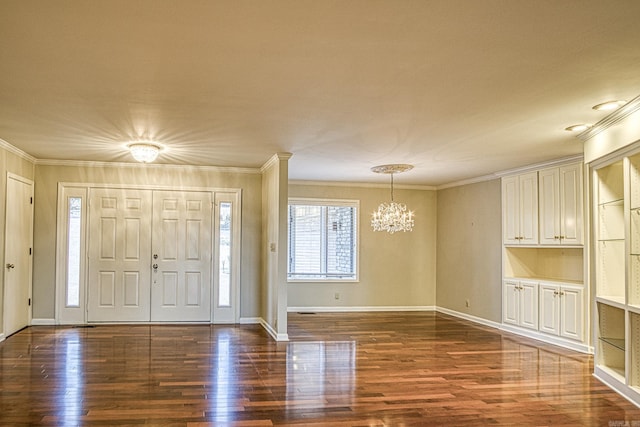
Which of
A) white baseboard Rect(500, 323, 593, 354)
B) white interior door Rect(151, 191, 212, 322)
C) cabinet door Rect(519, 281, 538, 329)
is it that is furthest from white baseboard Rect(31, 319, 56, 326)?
cabinet door Rect(519, 281, 538, 329)

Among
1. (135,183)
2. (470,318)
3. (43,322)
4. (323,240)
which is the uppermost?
(135,183)

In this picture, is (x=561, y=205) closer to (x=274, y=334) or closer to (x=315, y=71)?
(x=274, y=334)

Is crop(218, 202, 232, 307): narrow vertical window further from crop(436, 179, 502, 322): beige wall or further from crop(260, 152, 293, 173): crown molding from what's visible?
crop(436, 179, 502, 322): beige wall

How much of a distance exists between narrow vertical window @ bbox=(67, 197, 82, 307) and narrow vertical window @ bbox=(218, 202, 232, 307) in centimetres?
205

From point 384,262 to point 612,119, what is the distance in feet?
19.2

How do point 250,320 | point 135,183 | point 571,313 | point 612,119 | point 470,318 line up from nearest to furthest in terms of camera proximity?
point 612,119
point 571,313
point 135,183
point 250,320
point 470,318

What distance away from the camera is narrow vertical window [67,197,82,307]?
7.84m

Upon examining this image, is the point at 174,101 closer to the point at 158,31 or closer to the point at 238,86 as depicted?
the point at 238,86

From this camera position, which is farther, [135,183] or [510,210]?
[135,183]

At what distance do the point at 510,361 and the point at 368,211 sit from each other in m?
4.74

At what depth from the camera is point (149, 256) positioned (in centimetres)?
805

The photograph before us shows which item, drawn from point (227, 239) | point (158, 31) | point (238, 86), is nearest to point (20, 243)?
point (227, 239)

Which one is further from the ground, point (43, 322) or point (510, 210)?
point (510, 210)

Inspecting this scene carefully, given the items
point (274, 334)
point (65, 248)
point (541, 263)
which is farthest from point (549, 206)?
point (65, 248)
